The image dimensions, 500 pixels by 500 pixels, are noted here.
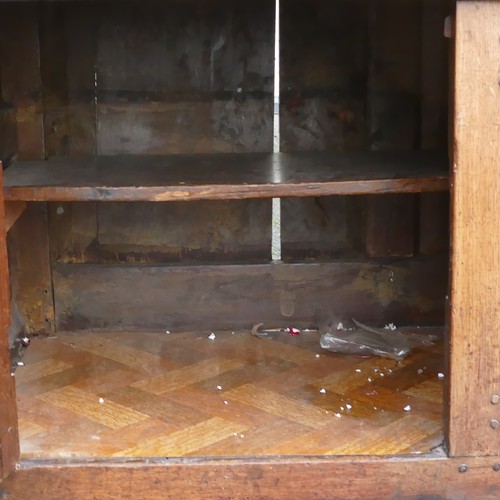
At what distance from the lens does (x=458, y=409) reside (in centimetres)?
129

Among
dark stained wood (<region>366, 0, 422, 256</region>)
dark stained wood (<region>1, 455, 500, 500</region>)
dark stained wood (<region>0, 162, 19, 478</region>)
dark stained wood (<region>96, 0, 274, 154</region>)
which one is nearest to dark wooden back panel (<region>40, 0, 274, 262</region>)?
dark stained wood (<region>96, 0, 274, 154</region>)

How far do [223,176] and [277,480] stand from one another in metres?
0.53

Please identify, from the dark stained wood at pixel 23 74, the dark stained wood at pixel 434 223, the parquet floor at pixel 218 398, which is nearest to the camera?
the parquet floor at pixel 218 398

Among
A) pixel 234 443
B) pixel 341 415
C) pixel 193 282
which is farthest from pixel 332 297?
pixel 234 443

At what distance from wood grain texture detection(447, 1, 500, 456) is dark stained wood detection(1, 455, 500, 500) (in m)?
0.05

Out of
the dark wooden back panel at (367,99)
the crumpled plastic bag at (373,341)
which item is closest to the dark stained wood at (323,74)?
the dark wooden back panel at (367,99)

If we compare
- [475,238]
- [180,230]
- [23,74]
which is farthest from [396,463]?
[23,74]

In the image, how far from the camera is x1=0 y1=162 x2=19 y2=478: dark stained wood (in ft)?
4.14

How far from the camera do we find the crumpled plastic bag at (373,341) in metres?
1.85

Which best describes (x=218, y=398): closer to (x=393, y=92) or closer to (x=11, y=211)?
(x=11, y=211)

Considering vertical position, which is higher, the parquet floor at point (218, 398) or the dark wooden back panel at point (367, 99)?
the dark wooden back panel at point (367, 99)

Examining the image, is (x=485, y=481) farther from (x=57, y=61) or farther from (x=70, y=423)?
(x=57, y=61)

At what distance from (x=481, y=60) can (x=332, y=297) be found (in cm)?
85

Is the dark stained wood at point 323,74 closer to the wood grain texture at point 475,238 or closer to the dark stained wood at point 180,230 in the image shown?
the dark stained wood at point 180,230
